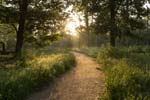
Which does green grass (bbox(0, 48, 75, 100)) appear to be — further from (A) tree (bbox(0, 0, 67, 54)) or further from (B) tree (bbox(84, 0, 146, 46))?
(B) tree (bbox(84, 0, 146, 46))

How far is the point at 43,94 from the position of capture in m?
10.8

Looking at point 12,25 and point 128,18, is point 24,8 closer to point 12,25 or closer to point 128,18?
point 12,25

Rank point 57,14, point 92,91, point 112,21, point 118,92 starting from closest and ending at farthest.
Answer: point 118,92 < point 92,91 < point 57,14 < point 112,21

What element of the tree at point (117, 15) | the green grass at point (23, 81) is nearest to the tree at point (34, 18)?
the tree at point (117, 15)

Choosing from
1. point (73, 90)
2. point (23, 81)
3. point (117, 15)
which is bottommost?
point (73, 90)

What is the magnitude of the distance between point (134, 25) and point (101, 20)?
330cm

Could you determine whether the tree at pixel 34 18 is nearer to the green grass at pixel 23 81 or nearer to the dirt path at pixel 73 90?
the green grass at pixel 23 81

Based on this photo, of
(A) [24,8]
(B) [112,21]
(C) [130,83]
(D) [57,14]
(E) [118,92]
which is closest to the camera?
(E) [118,92]

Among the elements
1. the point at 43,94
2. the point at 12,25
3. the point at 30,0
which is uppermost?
the point at 30,0

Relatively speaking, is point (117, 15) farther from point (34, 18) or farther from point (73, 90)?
point (73, 90)

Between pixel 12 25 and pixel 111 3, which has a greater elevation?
pixel 111 3

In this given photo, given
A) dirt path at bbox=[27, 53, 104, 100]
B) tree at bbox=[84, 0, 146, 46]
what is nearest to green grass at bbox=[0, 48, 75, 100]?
dirt path at bbox=[27, 53, 104, 100]

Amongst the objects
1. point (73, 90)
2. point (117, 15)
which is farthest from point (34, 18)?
point (73, 90)

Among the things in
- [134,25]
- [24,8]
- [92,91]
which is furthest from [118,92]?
[134,25]
